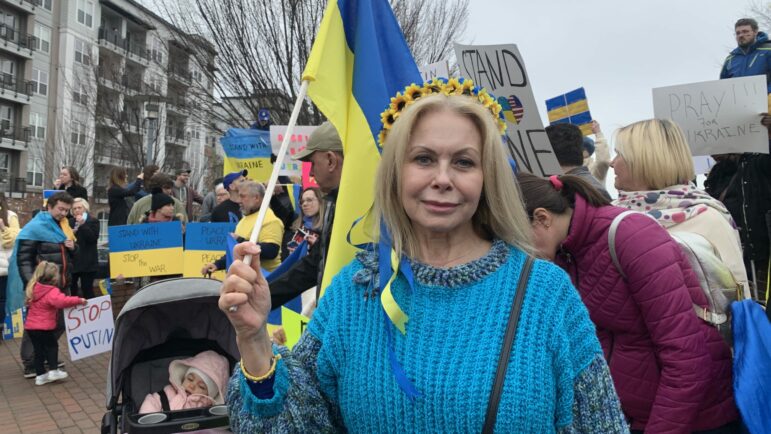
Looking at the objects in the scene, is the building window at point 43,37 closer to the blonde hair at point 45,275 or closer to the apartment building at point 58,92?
the apartment building at point 58,92

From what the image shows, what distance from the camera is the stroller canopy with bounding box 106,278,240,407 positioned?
407cm

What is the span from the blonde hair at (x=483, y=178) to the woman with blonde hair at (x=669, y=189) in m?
1.16

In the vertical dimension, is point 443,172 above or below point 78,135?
below

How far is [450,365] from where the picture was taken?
1.49 m

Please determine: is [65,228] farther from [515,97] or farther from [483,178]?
[483,178]

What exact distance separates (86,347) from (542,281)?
6.18m

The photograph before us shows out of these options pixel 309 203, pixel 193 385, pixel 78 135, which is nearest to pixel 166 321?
pixel 193 385

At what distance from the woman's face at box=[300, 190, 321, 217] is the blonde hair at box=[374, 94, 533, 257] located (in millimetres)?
5229

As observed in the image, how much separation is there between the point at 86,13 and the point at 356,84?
52086mm

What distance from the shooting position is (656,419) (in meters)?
2.22

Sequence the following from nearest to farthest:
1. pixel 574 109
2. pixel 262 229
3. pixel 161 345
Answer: pixel 161 345
pixel 262 229
pixel 574 109

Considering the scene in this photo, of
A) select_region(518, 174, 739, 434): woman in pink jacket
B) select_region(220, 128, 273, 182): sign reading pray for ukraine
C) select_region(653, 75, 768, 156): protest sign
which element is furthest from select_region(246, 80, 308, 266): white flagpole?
select_region(220, 128, 273, 182): sign reading pray for ukraine

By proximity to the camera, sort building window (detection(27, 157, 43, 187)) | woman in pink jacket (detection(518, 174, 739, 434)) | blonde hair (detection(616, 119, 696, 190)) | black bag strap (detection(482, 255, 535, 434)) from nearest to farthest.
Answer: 1. black bag strap (detection(482, 255, 535, 434))
2. woman in pink jacket (detection(518, 174, 739, 434))
3. blonde hair (detection(616, 119, 696, 190))
4. building window (detection(27, 157, 43, 187))

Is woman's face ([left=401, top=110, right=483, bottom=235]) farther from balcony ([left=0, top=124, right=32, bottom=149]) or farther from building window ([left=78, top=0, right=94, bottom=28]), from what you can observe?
building window ([left=78, top=0, right=94, bottom=28])
